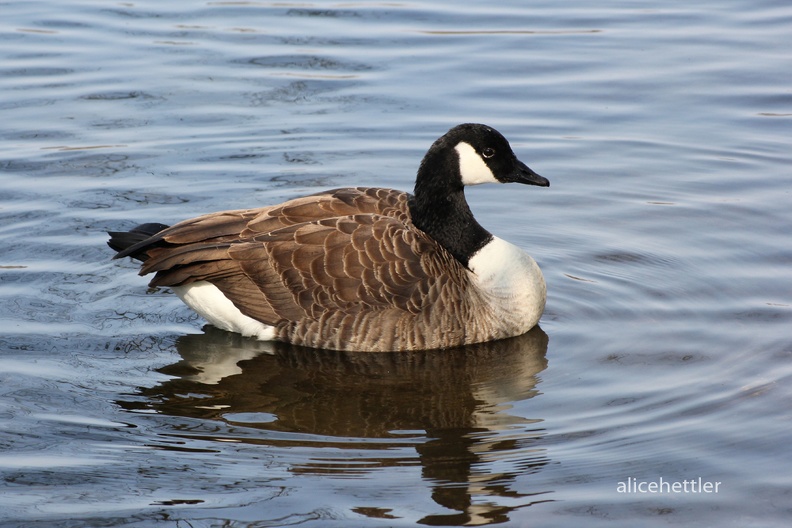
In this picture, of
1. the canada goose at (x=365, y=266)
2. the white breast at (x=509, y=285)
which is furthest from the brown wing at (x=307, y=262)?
the white breast at (x=509, y=285)

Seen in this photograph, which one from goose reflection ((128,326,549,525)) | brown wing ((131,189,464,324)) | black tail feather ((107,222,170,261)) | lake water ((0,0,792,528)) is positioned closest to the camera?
lake water ((0,0,792,528))

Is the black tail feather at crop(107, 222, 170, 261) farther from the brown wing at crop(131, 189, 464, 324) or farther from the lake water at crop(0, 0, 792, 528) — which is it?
the lake water at crop(0, 0, 792, 528)

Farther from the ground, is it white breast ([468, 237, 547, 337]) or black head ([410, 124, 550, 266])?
black head ([410, 124, 550, 266])

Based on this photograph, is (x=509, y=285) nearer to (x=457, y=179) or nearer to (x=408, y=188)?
(x=457, y=179)

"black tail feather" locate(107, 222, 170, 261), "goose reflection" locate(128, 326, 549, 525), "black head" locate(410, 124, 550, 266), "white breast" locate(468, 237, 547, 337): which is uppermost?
"black head" locate(410, 124, 550, 266)

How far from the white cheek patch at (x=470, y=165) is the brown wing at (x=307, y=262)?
0.67m

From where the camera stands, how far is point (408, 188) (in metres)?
12.9

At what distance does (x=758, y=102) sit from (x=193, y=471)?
10182 millimetres

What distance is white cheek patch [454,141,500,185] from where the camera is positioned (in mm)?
10016

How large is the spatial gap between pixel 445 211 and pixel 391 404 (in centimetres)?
208

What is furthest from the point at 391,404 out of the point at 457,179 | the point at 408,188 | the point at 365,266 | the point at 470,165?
the point at 408,188

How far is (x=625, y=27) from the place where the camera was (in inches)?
703

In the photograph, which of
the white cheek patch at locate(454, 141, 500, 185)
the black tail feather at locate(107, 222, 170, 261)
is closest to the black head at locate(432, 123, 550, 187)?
the white cheek patch at locate(454, 141, 500, 185)

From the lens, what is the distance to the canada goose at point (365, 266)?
966cm
